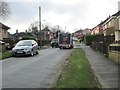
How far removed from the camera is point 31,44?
29.3 metres

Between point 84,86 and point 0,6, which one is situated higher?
point 0,6

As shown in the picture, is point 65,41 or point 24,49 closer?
point 24,49

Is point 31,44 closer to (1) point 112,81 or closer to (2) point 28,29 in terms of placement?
(1) point 112,81

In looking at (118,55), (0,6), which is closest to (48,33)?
(0,6)

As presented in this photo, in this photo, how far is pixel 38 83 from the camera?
37.9 feet

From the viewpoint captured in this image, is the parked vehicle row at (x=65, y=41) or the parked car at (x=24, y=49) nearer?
the parked car at (x=24, y=49)

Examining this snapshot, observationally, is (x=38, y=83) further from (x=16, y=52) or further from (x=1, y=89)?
(x=16, y=52)

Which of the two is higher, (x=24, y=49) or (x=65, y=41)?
(x=65, y=41)

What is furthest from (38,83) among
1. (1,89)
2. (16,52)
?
(16,52)

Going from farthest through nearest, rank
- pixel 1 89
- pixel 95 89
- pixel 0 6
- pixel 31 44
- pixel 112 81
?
pixel 0 6 < pixel 31 44 < pixel 112 81 < pixel 1 89 < pixel 95 89

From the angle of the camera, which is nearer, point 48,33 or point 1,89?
point 1,89

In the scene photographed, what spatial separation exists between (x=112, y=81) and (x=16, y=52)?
17.1m

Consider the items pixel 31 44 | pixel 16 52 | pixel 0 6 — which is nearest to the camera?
pixel 16 52

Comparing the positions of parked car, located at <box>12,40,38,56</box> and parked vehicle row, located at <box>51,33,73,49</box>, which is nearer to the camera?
parked car, located at <box>12,40,38,56</box>
